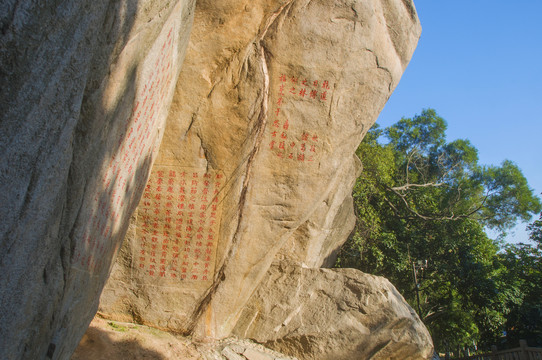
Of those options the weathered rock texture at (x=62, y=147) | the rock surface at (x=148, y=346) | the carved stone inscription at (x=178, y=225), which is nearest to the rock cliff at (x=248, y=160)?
the carved stone inscription at (x=178, y=225)

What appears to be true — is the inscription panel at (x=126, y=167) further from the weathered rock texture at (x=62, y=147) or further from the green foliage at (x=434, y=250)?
the green foliage at (x=434, y=250)

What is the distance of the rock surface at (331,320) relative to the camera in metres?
5.11

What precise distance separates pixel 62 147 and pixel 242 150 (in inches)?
115

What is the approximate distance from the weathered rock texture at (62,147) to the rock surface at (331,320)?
243 cm

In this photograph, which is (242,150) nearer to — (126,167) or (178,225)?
(178,225)

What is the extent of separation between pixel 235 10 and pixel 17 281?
3.87 m

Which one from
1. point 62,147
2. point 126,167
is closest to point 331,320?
point 126,167

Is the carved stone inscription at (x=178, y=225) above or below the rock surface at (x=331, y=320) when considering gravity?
above

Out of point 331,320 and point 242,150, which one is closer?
point 242,150

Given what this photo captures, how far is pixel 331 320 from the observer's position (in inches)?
204

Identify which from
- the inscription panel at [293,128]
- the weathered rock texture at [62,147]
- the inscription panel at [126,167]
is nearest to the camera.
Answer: the weathered rock texture at [62,147]

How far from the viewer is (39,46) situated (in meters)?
1.76

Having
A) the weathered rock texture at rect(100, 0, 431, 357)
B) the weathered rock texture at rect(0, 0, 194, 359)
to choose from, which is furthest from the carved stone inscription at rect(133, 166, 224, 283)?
Result: the weathered rock texture at rect(0, 0, 194, 359)

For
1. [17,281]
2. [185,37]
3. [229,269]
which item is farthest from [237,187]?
[17,281]
